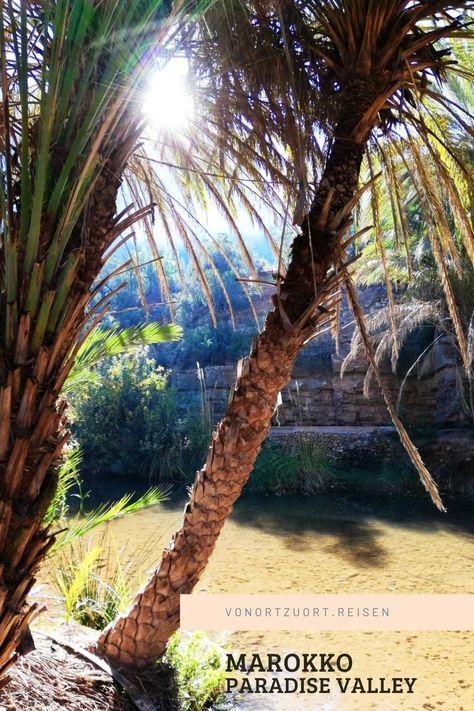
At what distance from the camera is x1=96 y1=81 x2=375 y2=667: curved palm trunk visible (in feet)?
8.37

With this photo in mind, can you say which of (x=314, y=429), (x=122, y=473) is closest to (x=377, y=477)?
(x=314, y=429)

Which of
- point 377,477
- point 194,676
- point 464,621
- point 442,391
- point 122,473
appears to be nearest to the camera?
point 194,676

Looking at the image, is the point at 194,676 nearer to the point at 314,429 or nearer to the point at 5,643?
the point at 5,643

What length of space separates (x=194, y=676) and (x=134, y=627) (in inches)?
26.0

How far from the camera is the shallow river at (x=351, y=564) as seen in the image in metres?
3.77

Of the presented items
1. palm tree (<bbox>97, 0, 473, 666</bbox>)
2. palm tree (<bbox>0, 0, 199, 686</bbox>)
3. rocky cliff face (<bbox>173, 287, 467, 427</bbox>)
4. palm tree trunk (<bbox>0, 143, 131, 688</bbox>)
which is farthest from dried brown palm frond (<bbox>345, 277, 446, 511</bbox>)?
rocky cliff face (<bbox>173, 287, 467, 427</bbox>)

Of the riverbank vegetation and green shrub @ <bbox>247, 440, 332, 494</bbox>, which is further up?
the riverbank vegetation

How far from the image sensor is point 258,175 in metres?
3.33

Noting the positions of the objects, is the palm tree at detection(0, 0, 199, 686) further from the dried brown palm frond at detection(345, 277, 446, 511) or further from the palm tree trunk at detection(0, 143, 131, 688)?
the dried brown palm frond at detection(345, 277, 446, 511)

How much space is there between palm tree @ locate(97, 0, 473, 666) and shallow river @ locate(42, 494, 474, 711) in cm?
136

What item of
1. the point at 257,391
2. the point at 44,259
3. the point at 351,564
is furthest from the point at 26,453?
the point at 351,564

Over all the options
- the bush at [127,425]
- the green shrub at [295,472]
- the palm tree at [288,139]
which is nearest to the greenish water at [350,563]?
the green shrub at [295,472]

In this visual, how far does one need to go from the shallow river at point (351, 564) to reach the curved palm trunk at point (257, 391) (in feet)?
3.84

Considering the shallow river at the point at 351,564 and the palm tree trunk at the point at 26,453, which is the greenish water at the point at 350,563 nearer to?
the shallow river at the point at 351,564
